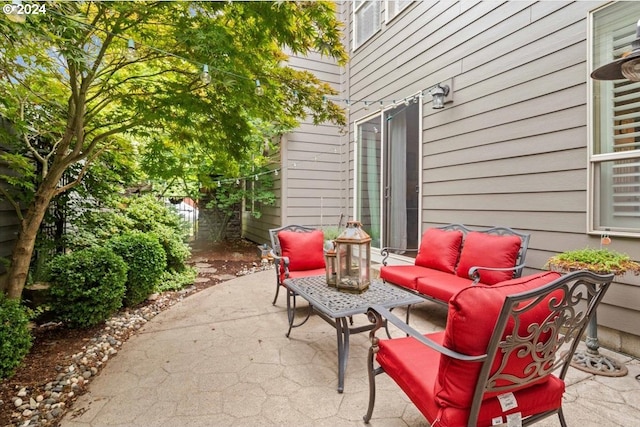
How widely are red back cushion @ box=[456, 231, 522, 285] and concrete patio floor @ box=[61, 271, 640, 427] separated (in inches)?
26.7

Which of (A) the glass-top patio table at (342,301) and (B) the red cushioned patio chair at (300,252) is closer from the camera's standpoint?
(A) the glass-top patio table at (342,301)

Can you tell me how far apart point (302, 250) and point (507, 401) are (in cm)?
257

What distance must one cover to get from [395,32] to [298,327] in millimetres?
4664

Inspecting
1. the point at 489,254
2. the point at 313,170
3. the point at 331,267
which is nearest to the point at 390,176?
the point at 313,170

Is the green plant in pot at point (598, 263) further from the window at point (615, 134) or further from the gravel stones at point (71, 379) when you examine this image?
the gravel stones at point (71, 379)

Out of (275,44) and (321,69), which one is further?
(321,69)

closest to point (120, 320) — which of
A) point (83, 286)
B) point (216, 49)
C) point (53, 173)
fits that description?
point (83, 286)

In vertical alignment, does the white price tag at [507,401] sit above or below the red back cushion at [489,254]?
below

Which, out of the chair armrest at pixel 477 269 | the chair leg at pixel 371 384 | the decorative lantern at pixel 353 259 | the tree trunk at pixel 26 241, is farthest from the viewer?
the chair armrest at pixel 477 269

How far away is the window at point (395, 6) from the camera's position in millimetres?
4832

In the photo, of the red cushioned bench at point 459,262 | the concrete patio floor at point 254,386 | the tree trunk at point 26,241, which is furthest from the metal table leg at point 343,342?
the tree trunk at point 26,241

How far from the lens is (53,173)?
2.77 meters

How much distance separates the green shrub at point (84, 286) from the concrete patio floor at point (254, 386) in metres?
0.48

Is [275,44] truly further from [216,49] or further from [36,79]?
[36,79]
